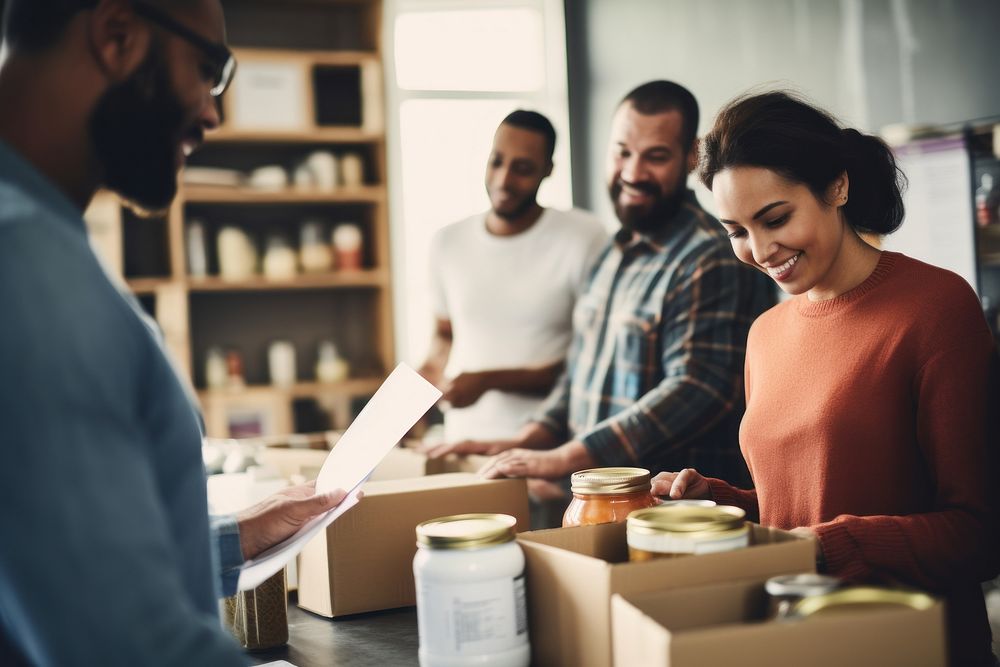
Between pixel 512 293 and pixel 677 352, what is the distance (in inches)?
30.4

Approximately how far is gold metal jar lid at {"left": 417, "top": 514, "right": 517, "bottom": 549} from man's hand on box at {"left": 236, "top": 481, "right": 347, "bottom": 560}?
9.1 inches

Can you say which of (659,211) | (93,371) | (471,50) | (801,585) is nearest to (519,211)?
(659,211)

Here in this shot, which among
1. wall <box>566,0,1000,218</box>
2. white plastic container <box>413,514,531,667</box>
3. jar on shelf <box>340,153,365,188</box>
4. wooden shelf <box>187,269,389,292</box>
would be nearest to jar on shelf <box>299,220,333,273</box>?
wooden shelf <box>187,269,389,292</box>

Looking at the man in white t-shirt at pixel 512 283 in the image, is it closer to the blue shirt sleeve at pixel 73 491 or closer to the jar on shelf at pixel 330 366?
the blue shirt sleeve at pixel 73 491

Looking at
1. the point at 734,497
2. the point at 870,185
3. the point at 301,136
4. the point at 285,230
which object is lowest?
the point at 734,497

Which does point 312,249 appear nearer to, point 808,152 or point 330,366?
point 330,366

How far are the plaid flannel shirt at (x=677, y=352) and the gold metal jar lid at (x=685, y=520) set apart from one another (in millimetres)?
876

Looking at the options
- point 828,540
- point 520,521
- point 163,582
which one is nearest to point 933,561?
point 828,540

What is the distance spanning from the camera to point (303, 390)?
15.3 feet

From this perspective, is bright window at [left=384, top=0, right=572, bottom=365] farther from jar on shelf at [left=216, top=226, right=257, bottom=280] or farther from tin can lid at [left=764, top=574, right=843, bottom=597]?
tin can lid at [left=764, top=574, right=843, bottom=597]

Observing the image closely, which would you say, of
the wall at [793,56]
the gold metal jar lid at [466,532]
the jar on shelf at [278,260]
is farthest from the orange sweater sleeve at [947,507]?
the jar on shelf at [278,260]

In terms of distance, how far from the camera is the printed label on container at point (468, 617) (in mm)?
907

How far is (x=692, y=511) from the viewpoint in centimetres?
95

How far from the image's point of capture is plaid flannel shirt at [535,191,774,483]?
1.86 meters
